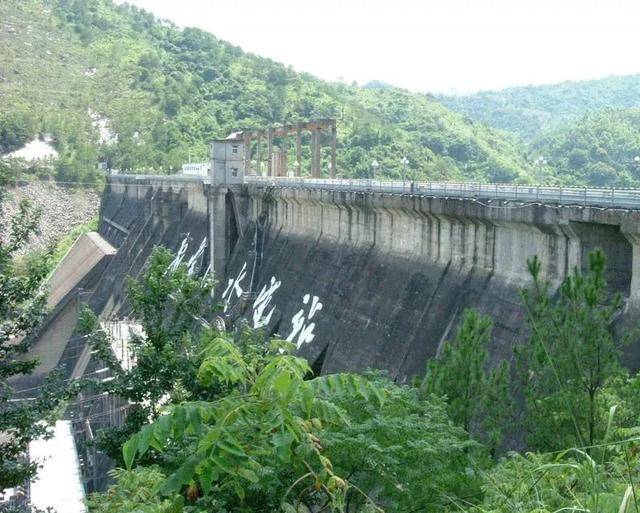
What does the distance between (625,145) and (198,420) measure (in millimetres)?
109457

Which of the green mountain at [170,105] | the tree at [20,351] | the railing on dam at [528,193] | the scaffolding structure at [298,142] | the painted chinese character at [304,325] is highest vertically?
the green mountain at [170,105]

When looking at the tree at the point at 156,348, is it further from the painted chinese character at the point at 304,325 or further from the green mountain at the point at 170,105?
the green mountain at the point at 170,105

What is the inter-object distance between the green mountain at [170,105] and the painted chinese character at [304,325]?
51.0 m

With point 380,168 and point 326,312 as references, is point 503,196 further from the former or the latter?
point 380,168

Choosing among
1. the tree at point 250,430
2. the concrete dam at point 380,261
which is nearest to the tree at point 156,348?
the concrete dam at point 380,261

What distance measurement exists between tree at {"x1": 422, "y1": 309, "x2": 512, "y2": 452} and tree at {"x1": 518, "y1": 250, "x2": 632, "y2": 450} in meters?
0.54

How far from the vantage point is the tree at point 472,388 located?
1249 cm

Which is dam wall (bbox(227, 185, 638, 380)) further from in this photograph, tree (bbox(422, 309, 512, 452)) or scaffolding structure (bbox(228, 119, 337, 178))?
scaffolding structure (bbox(228, 119, 337, 178))

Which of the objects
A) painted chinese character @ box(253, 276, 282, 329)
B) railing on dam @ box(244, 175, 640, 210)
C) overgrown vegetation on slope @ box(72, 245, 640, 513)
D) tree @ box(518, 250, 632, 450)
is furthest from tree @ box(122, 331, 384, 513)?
painted chinese character @ box(253, 276, 282, 329)

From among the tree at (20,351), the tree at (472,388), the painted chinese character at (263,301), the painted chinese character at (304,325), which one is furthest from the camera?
the painted chinese character at (263,301)

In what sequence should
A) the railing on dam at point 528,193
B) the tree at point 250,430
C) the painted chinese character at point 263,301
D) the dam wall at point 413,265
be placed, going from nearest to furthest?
1. the tree at point 250,430
2. the railing on dam at point 528,193
3. the dam wall at point 413,265
4. the painted chinese character at point 263,301

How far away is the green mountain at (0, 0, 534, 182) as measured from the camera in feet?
338

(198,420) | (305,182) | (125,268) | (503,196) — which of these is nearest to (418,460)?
(198,420)

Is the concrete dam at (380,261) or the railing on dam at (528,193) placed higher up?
the railing on dam at (528,193)
